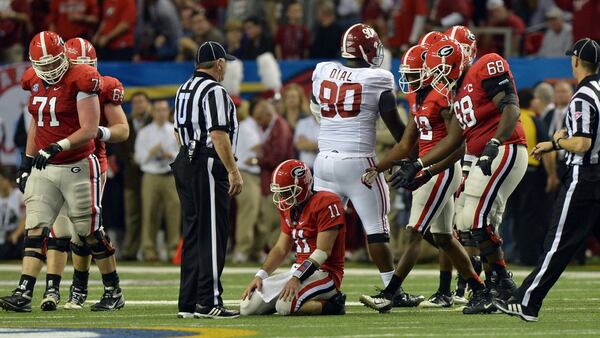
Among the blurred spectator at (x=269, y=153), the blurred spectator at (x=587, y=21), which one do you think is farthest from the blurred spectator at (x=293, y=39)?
the blurred spectator at (x=587, y=21)

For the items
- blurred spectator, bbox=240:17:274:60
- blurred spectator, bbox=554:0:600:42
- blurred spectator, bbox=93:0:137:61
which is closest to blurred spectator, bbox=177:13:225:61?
blurred spectator, bbox=240:17:274:60

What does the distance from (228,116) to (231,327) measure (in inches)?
56.2

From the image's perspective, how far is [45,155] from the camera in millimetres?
9602

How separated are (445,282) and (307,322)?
192 centimetres

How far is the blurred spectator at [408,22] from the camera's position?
17.2 metres

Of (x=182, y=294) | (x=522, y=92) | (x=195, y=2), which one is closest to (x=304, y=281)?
(x=182, y=294)

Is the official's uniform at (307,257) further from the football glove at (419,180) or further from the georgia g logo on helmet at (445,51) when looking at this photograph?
the georgia g logo on helmet at (445,51)

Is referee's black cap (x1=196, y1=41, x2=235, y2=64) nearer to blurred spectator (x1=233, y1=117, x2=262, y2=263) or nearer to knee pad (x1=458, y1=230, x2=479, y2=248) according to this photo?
knee pad (x1=458, y1=230, x2=479, y2=248)

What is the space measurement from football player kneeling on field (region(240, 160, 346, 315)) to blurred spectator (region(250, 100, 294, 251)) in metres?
6.72

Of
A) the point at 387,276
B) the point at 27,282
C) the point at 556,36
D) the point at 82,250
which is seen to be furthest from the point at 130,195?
the point at 387,276

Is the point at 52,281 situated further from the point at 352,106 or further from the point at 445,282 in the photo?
the point at 445,282

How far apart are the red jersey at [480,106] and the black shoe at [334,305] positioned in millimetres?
1415

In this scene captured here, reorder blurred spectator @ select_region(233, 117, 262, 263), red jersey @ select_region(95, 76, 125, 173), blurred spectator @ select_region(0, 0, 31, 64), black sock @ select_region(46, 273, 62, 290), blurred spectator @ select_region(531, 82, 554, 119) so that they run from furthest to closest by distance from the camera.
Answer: blurred spectator @ select_region(0, 0, 31, 64), blurred spectator @ select_region(233, 117, 262, 263), blurred spectator @ select_region(531, 82, 554, 119), red jersey @ select_region(95, 76, 125, 173), black sock @ select_region(46, 273, 62, 290)

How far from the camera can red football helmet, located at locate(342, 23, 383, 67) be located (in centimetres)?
984
